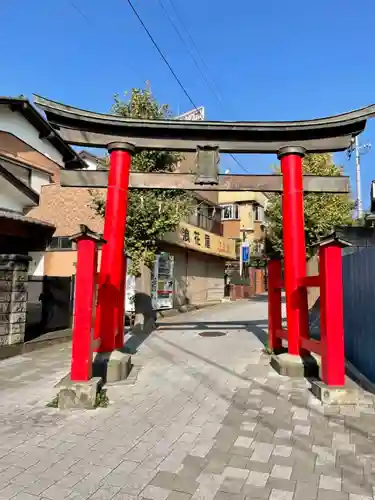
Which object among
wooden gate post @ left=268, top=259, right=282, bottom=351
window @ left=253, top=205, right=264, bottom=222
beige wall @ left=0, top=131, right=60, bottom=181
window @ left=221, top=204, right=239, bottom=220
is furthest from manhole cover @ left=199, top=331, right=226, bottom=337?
window @ left=253, top=205, right=264, bottom=222

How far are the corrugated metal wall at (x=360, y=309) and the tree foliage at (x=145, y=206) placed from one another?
6.34m

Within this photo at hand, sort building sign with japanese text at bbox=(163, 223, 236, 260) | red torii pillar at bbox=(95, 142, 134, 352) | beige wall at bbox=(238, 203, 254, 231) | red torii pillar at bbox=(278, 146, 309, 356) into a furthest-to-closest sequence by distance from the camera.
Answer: beige wall at bbox=(238, 203, 254, 231) → building sign with japanese text at bbox=(163, 223, 236, 260) → red torii pillar at bbox=(278, 146, 309, 356) → red torii pillar at bbox=(95, 142, 134, 352)

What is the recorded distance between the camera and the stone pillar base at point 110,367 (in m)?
6.57

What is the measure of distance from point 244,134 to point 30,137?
9998mm

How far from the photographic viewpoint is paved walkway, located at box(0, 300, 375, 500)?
10.8ft

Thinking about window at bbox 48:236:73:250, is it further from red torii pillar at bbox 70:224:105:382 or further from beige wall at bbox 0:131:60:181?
red torii pillar at bbox 70:224:105:382

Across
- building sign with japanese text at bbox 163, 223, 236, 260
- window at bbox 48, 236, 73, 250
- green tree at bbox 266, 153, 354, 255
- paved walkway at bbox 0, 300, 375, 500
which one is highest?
green tree at bbox 266, 153, 354, 255

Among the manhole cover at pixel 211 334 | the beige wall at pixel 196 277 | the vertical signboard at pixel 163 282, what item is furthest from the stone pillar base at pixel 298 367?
the beige wall at pixel 196 277

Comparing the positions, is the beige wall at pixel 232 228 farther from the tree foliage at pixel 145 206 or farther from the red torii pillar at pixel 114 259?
the red torii pillar at pixel 114 259

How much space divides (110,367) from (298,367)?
3.39 meters

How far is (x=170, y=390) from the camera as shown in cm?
623

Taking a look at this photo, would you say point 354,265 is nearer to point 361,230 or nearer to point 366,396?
point 366,396

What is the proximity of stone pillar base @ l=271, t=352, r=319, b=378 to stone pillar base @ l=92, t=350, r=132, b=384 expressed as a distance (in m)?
2.91

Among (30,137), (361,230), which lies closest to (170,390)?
(361,230)
